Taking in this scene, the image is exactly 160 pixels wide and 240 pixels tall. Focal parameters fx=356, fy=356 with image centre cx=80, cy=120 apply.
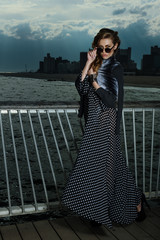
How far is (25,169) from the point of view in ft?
56.4

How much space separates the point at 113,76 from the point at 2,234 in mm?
1618

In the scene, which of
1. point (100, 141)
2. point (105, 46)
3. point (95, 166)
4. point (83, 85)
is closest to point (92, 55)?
point (105, 46)

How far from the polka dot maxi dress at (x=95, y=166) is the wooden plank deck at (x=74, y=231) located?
0.67 feet

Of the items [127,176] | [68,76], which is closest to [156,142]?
[127,176]

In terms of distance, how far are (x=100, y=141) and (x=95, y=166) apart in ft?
0.70

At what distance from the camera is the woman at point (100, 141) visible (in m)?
2.80

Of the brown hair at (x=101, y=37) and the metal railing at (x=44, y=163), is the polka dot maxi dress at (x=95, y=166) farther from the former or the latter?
the metal railing at (x=44, y=163)

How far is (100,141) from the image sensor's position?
2.92 meters

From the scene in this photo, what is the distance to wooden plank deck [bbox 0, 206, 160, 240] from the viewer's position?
303 centimetres

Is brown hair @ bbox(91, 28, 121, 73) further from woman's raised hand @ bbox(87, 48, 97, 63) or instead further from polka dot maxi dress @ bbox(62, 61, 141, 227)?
polka dot maxi dress @ bbox(62, 61, 141, 227)

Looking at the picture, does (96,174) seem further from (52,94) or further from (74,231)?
(52,94)

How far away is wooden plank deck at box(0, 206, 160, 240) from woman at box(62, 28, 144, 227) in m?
0.14

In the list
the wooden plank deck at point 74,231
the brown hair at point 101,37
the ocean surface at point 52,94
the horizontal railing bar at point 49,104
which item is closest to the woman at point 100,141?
the brown hair at point 101,37

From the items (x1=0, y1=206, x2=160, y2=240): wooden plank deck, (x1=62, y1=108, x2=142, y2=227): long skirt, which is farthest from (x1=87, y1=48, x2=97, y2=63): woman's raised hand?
(x1=0, y1=206, x2=160, y2=240): wooden plank deck
